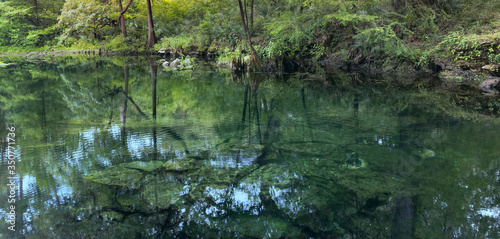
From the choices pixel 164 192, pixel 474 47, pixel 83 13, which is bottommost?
pixel 164 192

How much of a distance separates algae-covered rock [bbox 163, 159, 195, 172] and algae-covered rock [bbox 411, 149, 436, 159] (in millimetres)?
3085

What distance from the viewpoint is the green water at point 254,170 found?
2.65 m

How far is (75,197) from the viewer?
121 inches

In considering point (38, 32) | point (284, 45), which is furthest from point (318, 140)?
point (38, 32)

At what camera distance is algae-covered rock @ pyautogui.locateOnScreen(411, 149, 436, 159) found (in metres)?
3.95

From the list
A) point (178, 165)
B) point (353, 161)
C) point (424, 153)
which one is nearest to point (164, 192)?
point (178, 165)

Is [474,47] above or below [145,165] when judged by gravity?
above

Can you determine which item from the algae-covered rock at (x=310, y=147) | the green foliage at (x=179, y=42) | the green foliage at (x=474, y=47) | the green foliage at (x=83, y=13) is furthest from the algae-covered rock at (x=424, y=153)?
the green foliage at (x=83, y=13)

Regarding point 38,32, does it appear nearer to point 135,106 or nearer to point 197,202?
point 135,106

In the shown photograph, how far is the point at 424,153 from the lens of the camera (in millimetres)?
4039

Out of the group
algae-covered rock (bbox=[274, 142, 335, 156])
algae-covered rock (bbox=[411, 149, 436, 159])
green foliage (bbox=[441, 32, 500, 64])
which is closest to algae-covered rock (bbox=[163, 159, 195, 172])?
algae-covered rock (bbox=[274, 142, 335, 156])

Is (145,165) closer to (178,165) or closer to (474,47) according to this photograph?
(178,165)

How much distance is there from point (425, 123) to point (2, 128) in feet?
25.2

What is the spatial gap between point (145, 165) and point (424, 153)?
3.79 m
